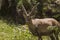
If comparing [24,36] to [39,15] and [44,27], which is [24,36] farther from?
[39,15]

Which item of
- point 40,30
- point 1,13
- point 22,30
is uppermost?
point 40,30

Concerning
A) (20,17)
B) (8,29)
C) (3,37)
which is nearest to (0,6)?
(20,17)

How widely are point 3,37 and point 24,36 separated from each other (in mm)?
910

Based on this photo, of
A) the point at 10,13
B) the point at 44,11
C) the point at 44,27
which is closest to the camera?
the point at 44,27

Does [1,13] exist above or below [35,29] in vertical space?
below

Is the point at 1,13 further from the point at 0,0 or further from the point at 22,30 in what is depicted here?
the point at 22,30

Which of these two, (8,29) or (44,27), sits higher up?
(44,27)

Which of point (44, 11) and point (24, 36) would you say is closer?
point (24, 36)

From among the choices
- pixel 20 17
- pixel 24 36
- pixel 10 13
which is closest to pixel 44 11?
pixel 20 17

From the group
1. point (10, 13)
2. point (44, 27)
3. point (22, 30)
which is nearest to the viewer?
point (44, 27)

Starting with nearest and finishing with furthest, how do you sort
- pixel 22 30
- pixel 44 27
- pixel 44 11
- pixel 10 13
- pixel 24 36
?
pixel 44 27 < pixel 24 36 < pixel 22 30 < pixel 44 11 < pixel 10 13

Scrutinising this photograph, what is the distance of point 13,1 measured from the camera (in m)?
12.6

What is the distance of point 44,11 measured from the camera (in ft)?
39.2

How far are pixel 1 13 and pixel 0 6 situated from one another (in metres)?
0.44
